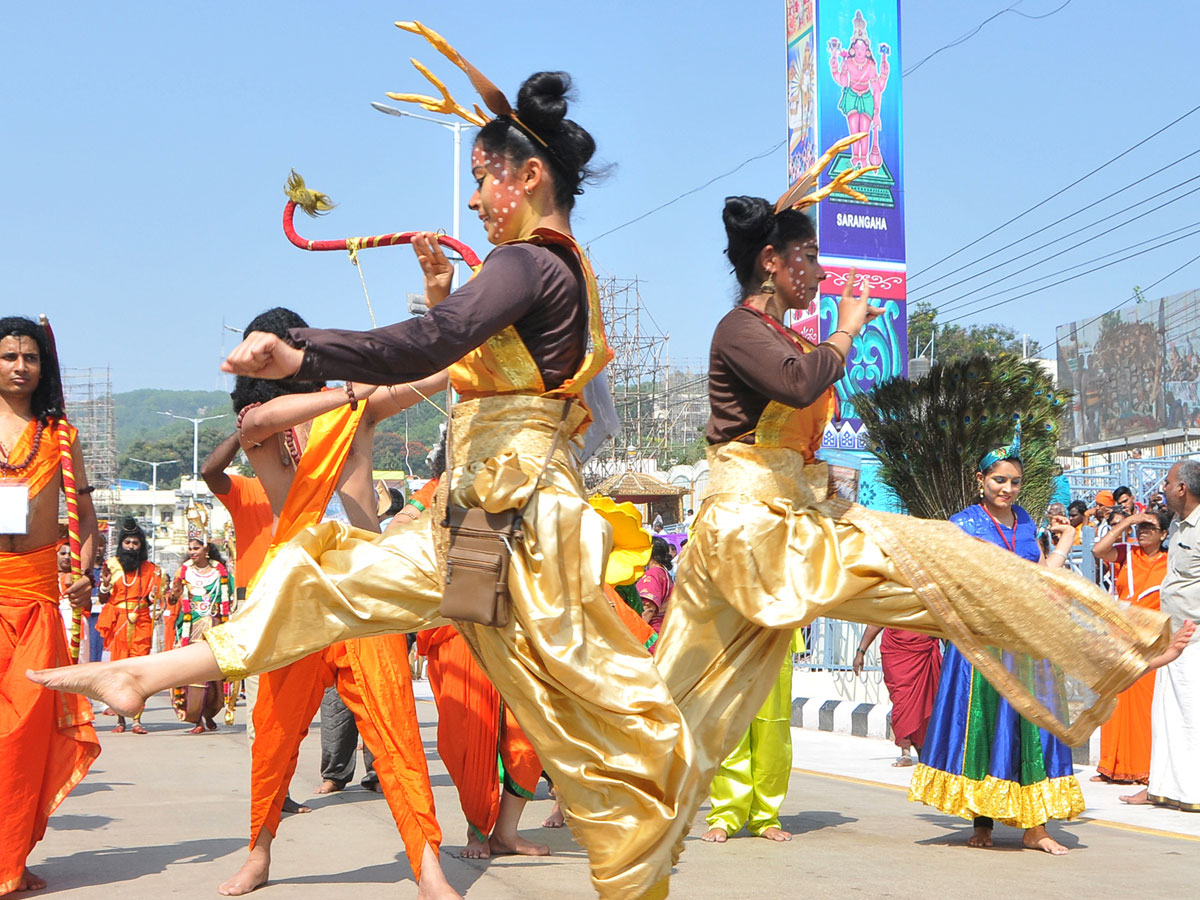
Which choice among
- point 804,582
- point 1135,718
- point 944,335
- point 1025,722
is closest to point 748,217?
point 804,582

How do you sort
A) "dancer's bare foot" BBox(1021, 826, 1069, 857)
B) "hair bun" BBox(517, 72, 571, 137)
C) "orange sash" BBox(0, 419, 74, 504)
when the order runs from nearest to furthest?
"hair bun" BBox(517, 72, 571, 137) < "orange sash" BBox(0, 419, 74, 504) < "dancer's bare foot" BBox(1021, 826, 1069, 857)

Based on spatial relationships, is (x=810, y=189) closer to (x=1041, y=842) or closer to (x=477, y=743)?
(x=477, y=743)

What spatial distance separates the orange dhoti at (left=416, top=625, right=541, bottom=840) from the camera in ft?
19.1

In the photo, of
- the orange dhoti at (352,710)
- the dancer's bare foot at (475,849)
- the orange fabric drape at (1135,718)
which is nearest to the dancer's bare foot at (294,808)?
the dancer's bare foot at (475,849)

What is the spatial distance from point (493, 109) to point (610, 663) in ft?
5.02

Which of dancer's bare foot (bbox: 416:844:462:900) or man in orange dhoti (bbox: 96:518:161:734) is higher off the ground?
man in orange dhoti (bbox: 96:518:161:734)

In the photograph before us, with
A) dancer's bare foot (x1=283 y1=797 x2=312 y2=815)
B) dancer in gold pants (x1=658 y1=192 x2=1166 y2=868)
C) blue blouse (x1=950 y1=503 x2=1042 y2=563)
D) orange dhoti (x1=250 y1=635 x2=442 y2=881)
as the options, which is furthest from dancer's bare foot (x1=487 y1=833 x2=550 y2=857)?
blue blouse (x1=950 y1=503 x2=1042 y2=563)

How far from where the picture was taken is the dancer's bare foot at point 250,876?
4.99m

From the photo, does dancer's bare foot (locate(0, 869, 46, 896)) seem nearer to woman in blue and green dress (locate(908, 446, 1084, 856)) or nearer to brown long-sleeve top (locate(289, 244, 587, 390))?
brown long-sleeve top (locate(289, 244, 587, 390))

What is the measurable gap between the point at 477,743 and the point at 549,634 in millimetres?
2632

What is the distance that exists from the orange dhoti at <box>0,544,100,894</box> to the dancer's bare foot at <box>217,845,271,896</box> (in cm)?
75

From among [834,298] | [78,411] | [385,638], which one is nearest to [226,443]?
[385,638]

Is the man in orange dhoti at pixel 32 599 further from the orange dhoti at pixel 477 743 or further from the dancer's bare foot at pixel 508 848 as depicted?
the dancer's bare foot at pixel 508 848

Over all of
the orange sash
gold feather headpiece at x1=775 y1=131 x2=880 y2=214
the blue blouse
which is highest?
gold feather headpiece at x1=775 y1=131 x2=880 y2=214
